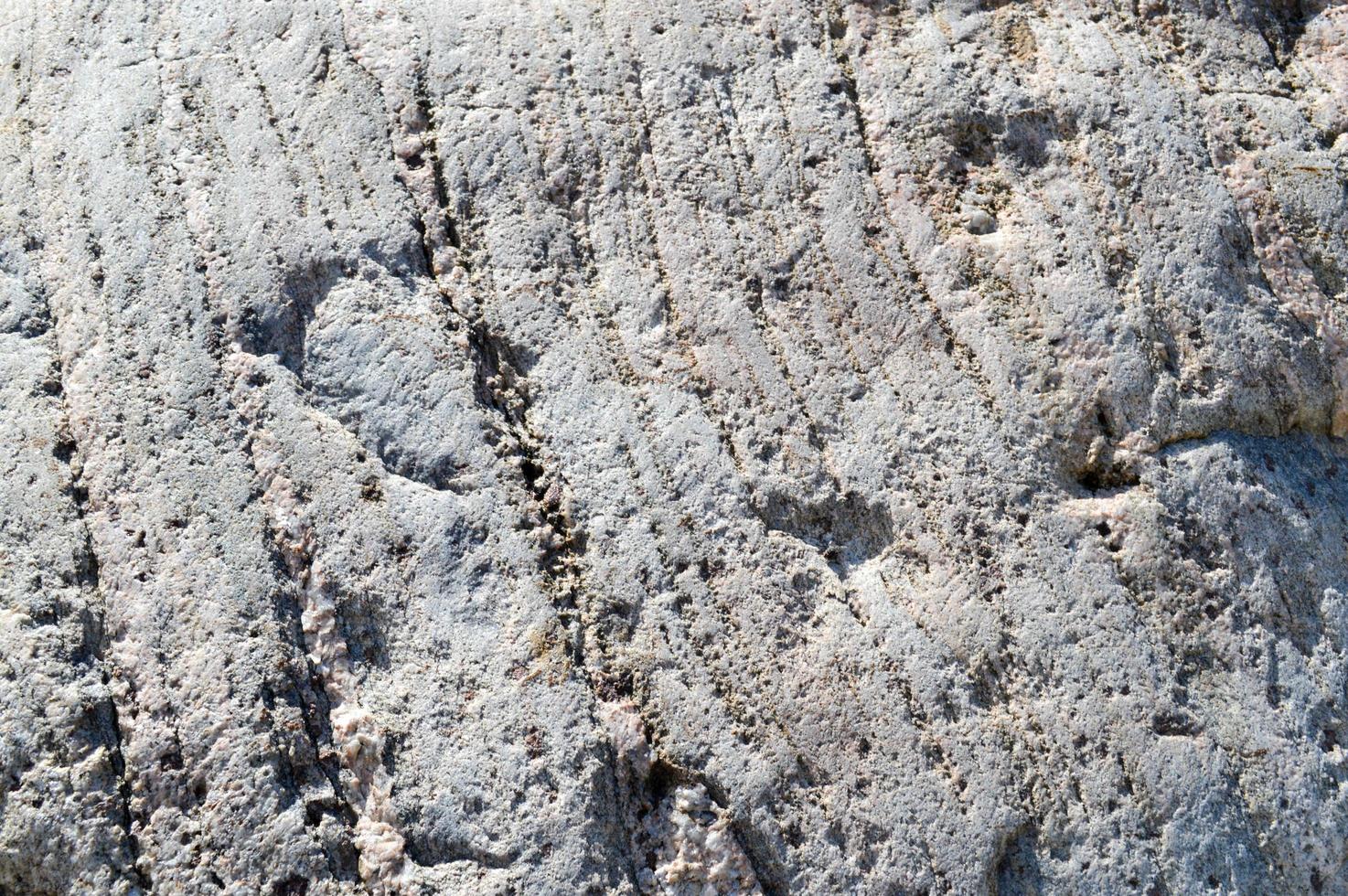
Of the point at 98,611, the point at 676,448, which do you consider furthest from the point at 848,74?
the point at 98,611

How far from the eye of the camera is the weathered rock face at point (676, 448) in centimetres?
182

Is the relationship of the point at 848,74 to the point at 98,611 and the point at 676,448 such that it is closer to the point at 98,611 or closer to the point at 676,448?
the point at 676,448

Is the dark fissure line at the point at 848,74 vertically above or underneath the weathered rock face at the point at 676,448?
above

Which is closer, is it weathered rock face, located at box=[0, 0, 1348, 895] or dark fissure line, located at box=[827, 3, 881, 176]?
weathered rock face, located at box=[0, 0, 1348, 895]

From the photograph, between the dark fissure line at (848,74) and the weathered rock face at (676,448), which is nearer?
the weathered rock face at (676,448)

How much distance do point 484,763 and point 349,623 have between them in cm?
34

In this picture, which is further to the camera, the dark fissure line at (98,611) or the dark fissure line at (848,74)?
the dark fissure line at (848,74)

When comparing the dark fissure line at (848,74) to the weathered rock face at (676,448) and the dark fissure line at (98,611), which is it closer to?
the weathered rock face at (676,448)

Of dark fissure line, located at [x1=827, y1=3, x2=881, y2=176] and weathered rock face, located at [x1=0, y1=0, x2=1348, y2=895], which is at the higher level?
dark fissure line, located at [x1=827, y1=3, x2=881, y2=176]

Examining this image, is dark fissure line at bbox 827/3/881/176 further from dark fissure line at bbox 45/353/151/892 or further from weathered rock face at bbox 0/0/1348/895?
dark fissure line at bbox 45/353/151/892

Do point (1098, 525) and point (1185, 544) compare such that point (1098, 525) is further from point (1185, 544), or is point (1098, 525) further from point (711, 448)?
point (711, 448)

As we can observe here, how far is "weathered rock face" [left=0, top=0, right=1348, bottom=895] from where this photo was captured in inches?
71.7

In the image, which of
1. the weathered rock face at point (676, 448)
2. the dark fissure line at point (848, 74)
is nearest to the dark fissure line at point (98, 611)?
the weathered rock face at point (676, 448)

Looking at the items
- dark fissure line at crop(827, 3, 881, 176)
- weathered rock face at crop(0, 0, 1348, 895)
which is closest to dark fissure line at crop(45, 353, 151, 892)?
weathered rock face at crop(0, 0, 1348, 895)
